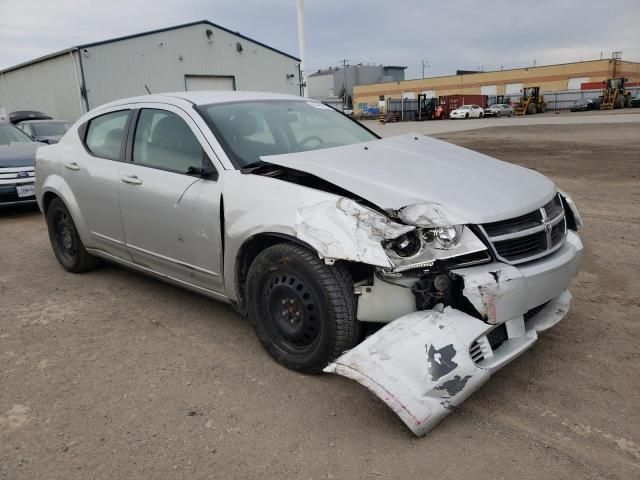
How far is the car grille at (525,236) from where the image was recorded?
258 centimetres

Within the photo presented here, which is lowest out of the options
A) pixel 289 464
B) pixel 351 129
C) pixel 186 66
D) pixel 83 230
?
pixel 289 464

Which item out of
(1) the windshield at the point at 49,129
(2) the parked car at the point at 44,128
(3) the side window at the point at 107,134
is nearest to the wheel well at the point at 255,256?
(3) the side window at the point at 107,134

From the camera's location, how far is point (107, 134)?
4266 millimetres

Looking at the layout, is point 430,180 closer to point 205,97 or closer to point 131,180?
point 205,97

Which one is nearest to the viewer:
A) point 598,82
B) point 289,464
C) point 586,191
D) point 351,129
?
point 289,464

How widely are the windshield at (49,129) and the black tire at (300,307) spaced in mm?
11205

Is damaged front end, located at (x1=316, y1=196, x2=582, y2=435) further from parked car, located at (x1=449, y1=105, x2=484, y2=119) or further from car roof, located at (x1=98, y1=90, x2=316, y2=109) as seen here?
parked car, located at (x1=449, y1=105, x2=484, y2=119)

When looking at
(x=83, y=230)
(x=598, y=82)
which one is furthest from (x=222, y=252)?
(x=598, y=82)

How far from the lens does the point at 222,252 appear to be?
3.20 metres

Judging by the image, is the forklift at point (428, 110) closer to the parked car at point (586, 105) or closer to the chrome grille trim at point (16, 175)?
the parked car at point (586, 105)

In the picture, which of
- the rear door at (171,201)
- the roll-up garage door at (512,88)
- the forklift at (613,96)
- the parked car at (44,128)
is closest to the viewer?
the rear door at (171,201)

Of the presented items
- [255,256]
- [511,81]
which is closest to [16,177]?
[255,256]

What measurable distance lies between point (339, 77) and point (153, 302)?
94087mm

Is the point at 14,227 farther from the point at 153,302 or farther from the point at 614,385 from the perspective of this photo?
the point at 614,385
